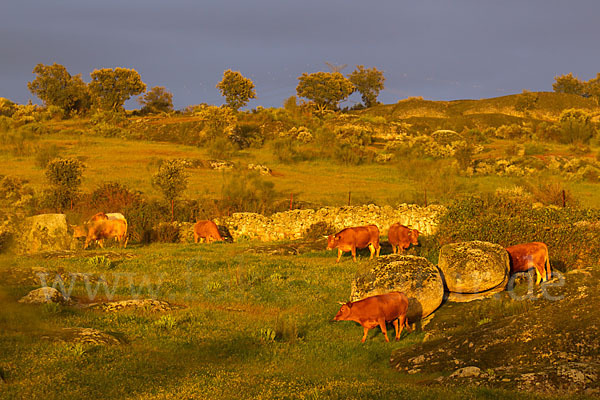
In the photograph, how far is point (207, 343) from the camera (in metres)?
9.47

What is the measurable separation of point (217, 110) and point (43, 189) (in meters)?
40.4

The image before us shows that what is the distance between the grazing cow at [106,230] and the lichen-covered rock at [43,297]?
9.63m

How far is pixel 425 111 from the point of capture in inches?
3327

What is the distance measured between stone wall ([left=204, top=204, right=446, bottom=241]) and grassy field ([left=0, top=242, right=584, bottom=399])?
25.9 feet

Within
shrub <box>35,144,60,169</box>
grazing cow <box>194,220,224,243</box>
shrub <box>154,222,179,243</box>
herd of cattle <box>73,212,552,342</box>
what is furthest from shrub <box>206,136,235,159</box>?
herd of cattle <box>73,212,552,342</box>

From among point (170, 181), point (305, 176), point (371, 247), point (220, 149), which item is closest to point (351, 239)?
point (371, 247)

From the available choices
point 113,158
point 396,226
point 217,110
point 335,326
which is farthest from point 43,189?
point 217,110

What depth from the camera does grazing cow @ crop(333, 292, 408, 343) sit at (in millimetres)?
10242

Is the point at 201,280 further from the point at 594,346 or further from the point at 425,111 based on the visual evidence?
the point at 425,111

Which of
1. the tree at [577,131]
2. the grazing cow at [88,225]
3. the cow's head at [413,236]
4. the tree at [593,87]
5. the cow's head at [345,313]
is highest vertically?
the tree at [593,87]

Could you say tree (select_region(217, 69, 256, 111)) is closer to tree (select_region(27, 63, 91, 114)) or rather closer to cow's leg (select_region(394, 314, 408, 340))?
tree (select_region(27, 63, 91, 114))

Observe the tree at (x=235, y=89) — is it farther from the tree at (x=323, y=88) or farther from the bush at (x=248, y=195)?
the bush at (x=248, y=195)

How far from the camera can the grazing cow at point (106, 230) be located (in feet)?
67.5

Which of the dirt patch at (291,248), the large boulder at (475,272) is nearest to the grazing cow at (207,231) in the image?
the dirt patch at (291,248)
